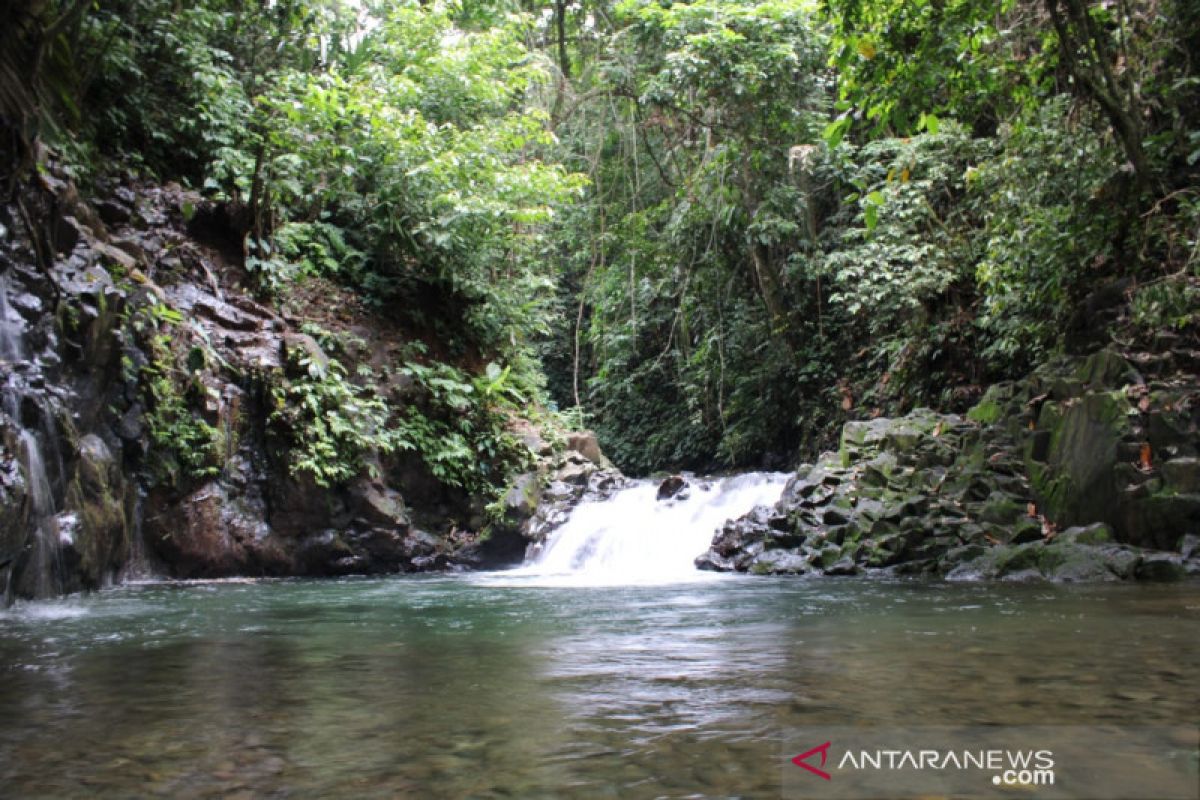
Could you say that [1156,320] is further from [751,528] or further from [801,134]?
[801,134]

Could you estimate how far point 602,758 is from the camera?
2494mm

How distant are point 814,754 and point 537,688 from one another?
1.35 m

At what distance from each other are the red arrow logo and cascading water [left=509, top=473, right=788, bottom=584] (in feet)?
26.5

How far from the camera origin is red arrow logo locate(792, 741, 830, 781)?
2.30m

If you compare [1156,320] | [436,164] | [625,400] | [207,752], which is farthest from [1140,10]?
[625,400]

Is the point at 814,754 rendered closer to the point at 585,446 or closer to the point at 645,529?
the point at 645,529

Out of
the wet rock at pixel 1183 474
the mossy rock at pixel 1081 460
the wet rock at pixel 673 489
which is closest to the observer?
the wet rock at pixel 1183 474

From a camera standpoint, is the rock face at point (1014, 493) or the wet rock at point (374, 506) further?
the wet rock at point (374, 506)

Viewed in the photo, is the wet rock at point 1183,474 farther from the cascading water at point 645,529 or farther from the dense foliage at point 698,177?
the cascading water at point 645,529

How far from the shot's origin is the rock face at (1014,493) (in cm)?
779

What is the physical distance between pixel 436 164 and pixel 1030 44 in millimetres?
7826

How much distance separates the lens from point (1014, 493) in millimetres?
9188

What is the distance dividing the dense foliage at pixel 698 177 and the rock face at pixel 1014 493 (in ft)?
Result: 3.24

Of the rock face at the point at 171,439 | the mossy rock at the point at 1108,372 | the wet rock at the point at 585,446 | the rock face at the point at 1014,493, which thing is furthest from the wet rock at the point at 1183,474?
the wet rock at the point at 585,446
